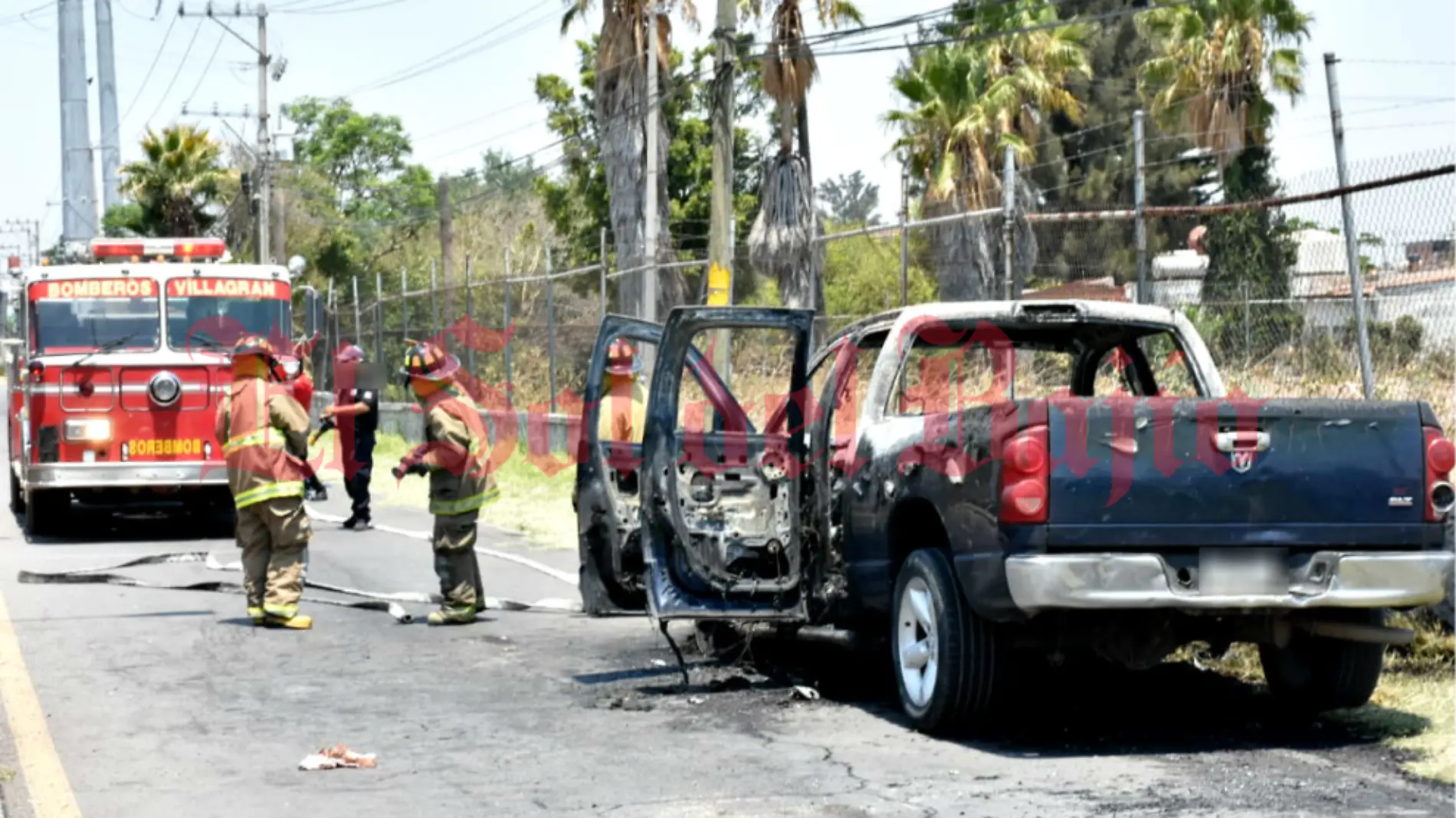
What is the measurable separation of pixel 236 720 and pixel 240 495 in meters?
3.43

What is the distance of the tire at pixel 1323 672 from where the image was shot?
7102 millimetres

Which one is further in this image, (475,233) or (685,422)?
(475,233)

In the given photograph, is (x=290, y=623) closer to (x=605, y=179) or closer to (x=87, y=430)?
(x=87, y=430)

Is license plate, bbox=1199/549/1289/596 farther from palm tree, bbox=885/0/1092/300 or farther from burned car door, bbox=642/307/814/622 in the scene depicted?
palm tree, bbox=885/0/1092/300

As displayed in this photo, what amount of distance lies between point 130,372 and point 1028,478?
37.3 ft

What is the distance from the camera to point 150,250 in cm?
1692

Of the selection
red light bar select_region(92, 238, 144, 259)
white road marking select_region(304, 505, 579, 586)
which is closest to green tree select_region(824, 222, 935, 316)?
white road marking select_region(304, 505, 579, 586)

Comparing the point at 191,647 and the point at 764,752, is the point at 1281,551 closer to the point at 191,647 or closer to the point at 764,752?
the point at 764,752

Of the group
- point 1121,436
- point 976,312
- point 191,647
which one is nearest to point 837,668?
point 976,312

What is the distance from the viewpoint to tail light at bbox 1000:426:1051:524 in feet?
21.2

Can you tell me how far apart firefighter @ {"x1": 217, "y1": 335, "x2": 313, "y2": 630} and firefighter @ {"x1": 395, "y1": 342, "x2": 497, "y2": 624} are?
78cm

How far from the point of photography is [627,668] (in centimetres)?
901

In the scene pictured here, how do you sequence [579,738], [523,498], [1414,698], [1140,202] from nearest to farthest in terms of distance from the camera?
[579,738] → [1414,698] → [1140,202] → [523,498]

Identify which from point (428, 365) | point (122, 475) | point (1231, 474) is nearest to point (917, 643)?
point (1231, 474)
